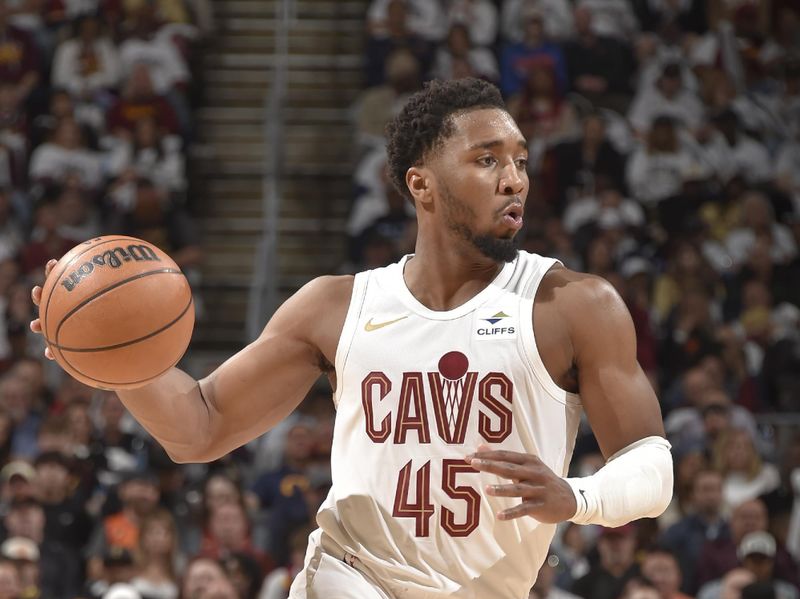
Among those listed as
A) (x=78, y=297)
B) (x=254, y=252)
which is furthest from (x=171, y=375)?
(x=254, y=252)

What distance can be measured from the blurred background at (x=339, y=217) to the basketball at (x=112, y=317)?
13.0 feet

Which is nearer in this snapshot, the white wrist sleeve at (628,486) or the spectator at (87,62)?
the white wrist sleeve at (628,486)

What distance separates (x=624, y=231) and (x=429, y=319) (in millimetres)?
7059

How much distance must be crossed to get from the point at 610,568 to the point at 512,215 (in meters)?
4.47

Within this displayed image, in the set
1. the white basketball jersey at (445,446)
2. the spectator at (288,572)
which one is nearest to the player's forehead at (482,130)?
the white basketball jersey at (445,446)

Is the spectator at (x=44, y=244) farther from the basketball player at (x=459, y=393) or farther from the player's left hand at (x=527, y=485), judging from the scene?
the player's left hand at (x=527, y=485)

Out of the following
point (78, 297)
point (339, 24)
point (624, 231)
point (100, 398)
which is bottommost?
point (100, 398)

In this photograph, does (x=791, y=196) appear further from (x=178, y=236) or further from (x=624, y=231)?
(x=178, y=236)

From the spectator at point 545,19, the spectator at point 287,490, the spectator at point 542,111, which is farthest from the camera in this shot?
the spectator at point 545,19

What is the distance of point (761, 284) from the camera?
10.1m

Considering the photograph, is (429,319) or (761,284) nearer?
(429,319)

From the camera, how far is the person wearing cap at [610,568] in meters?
7.56

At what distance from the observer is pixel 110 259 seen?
11.9ft

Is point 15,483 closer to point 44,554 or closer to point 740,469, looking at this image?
point 44,554
